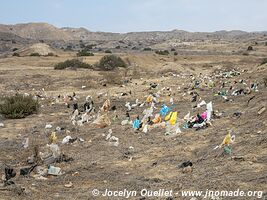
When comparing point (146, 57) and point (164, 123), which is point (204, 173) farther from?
point (146, 57)

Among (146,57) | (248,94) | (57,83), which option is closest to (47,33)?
(146,57)

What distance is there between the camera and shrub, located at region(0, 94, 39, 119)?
13281 mm

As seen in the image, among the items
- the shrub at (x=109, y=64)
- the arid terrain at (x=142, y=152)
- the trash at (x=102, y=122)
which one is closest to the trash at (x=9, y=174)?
the arid terrain at (x=142, y=152)

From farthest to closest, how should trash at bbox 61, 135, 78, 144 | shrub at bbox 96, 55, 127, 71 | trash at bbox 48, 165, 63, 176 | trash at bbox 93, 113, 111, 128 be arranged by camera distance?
1. shrub at bbox 96, 55, 127, 71
2. trash at bbox 93, 113, 111, 128
3. trash at bbox 61, 135, 78, 144
4. trash at bbox 48, 165, 63, 176

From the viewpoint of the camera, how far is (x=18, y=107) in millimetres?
13500

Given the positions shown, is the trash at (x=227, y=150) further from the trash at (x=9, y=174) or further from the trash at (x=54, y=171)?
the trash at (x=9, y=174)

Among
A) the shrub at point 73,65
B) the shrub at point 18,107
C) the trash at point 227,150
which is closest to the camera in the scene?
the trash at point 227,150

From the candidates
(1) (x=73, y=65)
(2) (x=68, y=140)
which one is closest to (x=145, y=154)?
(2) (x=68, y=140)

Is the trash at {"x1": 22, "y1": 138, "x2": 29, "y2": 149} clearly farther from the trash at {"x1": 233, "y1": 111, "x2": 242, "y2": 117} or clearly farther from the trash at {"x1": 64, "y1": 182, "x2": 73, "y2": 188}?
the trash at {"x1": 233, "y1": 111, "x2": 242, "y2": 117}

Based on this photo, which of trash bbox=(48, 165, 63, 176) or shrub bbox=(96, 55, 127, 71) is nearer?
trash bbox=(48, 165, 63, 176)

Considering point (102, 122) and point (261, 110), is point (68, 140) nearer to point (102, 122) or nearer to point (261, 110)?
point (102, 122)

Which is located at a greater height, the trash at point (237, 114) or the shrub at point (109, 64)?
the shrub at point (109, 64)

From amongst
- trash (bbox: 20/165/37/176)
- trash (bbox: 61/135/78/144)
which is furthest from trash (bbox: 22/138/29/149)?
trash (bbox: 20/165/37/176)

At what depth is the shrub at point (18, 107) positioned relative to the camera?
13281 mm
